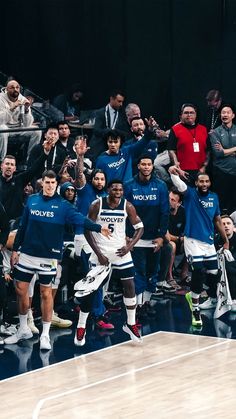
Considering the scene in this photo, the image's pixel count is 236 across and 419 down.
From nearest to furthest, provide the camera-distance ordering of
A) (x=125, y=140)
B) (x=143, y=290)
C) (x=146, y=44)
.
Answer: (x=143, y=290) → (x=125, y=140) → (x=146, y=44)

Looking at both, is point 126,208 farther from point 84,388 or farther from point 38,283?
point 84,388

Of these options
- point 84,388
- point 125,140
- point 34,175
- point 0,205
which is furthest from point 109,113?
point 84,388

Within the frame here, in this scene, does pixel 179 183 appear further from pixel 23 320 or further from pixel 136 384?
pixel 136 384

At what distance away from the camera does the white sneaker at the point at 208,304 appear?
18562 millimetres

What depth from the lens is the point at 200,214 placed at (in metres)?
17.6

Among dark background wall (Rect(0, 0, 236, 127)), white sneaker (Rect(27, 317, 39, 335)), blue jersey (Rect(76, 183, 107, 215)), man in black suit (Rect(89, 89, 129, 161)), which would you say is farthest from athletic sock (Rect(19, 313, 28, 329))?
dark background wall (Rect(0, 0, 236, 127))

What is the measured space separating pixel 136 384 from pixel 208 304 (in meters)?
4.08

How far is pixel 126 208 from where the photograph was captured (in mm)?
16641

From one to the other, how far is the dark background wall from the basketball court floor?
5.71 meters

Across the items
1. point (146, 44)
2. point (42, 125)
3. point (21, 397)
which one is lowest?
point (21, 397)

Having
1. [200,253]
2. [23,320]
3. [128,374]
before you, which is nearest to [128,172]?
[200,253]

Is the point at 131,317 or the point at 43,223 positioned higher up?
the point at 43,223

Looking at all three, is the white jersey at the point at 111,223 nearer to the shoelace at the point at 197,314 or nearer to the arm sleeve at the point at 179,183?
the arm sleeve at the point at 179,183

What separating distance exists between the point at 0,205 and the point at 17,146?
305 cm
